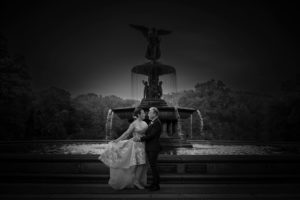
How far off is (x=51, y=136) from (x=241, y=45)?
22.7 metres

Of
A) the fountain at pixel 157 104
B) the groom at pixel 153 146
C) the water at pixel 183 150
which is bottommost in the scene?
the water at pixel 183 150

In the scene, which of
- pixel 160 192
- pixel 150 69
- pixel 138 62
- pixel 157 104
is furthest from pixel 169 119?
pixel 138 62

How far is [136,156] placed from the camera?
5.98m

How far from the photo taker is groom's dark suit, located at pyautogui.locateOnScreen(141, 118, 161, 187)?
5.69m

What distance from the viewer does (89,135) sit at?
3228 centimetres

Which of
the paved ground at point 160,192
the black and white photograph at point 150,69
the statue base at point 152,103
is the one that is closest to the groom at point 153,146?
the paved ground at point 160,192

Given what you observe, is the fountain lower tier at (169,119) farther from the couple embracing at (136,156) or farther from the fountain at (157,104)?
the couple embracing at (136,156)

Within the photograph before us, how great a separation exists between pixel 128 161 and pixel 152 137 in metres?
0.71

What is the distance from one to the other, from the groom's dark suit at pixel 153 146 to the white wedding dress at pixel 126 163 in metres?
0.25

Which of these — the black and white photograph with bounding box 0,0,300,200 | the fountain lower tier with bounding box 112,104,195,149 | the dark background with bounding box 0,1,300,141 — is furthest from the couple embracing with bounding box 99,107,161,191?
the dark background with bounding box 0,1,300,141

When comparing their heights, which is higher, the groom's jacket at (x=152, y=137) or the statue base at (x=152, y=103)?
the statue base at (x=152, y=103)

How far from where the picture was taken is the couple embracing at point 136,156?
18.9 ft

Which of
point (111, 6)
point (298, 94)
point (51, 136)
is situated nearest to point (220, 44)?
point (298, 94)

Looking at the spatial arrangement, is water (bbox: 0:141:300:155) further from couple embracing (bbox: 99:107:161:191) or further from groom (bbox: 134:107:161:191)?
groom (bbox: 134:107:161:191)
